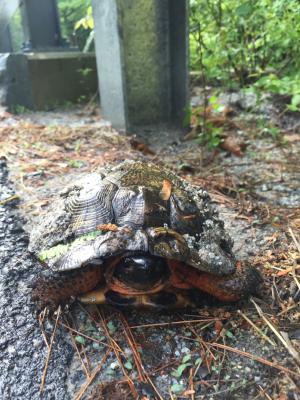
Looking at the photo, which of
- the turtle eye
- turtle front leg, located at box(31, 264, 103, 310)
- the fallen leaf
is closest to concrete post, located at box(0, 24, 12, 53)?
the fallen leaf

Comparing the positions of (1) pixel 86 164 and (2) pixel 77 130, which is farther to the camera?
(2) pixel 77 130

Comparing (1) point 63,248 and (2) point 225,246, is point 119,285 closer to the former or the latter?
(1) point 63,248

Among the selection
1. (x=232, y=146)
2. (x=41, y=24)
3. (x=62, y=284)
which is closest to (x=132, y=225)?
(x=62, y=284)

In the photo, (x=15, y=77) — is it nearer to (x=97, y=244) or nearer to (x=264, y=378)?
(x=97, y=244)

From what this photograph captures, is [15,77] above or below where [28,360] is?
above

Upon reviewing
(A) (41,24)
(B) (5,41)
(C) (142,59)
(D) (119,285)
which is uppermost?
(A) (41,24)

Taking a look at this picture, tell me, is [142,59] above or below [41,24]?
below

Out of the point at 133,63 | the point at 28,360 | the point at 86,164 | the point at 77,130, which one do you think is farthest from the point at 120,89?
the point at 28,360

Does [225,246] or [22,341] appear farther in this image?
[225,246]
